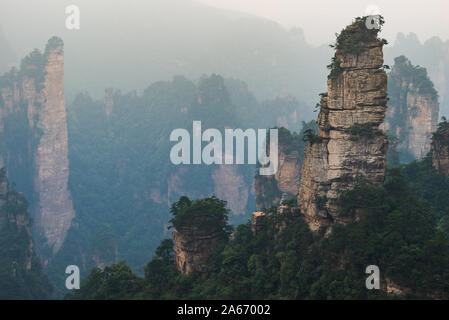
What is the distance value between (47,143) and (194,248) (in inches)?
1421

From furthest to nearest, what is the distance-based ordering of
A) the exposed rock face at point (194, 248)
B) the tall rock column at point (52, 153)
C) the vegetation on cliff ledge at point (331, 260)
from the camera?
the tall rock column at point (52, 153), the exposed rock face at point (194, 248), the vegetation on cliff ledge at point (331, 260)

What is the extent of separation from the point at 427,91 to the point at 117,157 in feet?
139

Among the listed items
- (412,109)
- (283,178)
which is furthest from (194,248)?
(412,109)

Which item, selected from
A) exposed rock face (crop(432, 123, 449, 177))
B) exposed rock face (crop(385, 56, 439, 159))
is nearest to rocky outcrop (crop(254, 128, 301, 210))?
exposed rock face (crop(432, 123, 449, 177))

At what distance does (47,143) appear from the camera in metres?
58.9

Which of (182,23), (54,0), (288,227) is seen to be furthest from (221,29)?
(288,227)

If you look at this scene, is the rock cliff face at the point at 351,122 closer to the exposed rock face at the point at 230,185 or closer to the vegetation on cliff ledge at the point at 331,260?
the vegetation on cliff ledge at the point at 331,260

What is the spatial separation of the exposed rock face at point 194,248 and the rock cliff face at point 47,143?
3428 cm

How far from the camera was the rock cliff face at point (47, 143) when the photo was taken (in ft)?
193

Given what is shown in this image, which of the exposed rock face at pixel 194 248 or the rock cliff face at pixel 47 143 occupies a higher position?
the rock cliff face at pixel 47 143

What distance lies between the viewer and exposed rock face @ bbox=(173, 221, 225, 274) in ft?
88.0

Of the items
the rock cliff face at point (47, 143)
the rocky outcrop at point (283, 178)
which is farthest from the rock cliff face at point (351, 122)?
the rock cliff face at point (47, 143)

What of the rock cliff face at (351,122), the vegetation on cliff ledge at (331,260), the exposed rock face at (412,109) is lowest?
the vegetation on cliff ledge at (331,260)

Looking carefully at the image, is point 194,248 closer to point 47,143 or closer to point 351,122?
point 351,122
